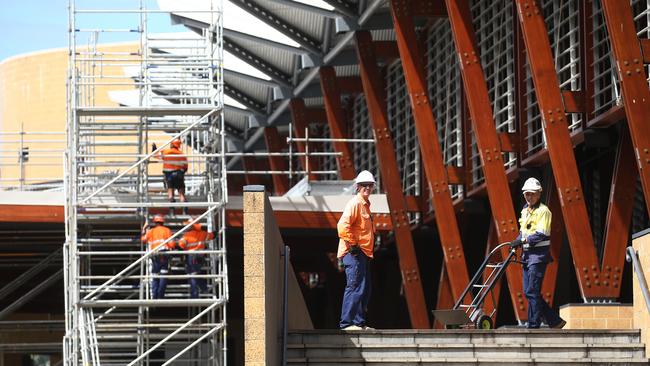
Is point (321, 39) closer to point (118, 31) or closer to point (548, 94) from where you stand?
point (118, 31)

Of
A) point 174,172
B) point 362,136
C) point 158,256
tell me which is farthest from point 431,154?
point 362,136

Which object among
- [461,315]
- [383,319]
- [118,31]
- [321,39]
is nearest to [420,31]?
[321,39]

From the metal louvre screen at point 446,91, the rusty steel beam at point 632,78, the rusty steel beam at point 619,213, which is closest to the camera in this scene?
the rusty steel beam at point 632,78

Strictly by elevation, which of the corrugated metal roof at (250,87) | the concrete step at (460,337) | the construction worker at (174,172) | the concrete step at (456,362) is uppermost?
the corrugated metal roof at (250,87)

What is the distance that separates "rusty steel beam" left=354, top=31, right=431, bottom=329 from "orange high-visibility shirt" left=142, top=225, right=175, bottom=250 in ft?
27.4

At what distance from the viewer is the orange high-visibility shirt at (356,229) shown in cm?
1759

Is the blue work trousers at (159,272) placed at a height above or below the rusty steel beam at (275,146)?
below

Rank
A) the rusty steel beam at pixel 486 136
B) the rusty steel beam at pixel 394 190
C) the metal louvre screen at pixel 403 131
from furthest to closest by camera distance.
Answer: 1. the metal louvre screen at pixel 403 131
2. the rusty steel beam at pixel 394 190
3. the rusty steel beam at pixel 486 136

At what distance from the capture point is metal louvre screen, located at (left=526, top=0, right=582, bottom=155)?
2646cm

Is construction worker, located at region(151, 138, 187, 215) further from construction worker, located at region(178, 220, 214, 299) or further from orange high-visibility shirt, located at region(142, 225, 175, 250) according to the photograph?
orange high-visibility shirt, located at region(142, 225, 175, 250)

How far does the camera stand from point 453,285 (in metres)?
28.7

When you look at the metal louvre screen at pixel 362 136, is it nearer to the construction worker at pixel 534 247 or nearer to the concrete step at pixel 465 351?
the construction worker at pixel 534 247

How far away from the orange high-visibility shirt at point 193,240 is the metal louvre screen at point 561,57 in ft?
21.3

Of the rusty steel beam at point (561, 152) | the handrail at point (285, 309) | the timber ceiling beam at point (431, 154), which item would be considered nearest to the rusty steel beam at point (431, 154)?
the timber ceiling beam at point (431, 154)
